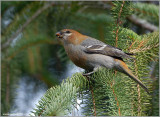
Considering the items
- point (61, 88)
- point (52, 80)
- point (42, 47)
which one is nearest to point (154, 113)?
point (61, 88)

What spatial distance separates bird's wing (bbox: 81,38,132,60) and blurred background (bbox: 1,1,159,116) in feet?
2.04

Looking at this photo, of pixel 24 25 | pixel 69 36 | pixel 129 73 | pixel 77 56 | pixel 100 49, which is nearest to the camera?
pixel 129 73

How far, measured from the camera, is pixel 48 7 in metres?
4.05

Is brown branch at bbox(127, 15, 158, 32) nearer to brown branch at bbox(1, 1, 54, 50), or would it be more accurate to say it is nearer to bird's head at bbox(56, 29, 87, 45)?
bird's head at bbox(56, 29, 87, 45)

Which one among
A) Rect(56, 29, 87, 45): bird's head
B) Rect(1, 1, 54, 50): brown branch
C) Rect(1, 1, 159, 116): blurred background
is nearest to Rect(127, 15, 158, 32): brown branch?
Rect(1, 1, 159, 116): blurred background

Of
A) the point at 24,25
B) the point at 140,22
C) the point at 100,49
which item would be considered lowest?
the point at 100,49

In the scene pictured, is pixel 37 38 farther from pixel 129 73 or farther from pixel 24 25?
pixel 129 73

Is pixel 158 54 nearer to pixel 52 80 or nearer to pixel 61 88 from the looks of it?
pixel 61 88

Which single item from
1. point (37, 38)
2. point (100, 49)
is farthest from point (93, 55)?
point (37, 38)

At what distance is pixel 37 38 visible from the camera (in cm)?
405

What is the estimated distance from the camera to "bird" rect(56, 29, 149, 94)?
116 inches

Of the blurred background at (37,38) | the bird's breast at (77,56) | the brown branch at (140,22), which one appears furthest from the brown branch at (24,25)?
the brown branch at (140,22)

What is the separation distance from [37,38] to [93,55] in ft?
4.40

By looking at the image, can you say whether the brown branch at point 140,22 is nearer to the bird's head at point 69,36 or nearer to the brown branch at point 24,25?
the bird's head at point 69,36
